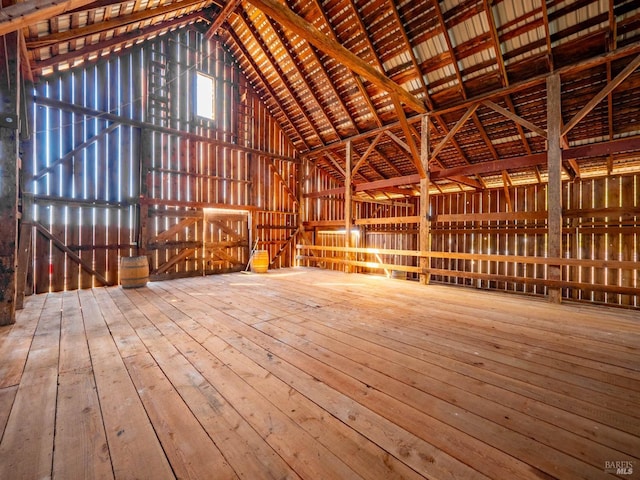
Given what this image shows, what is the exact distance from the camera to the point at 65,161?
22.5 ft

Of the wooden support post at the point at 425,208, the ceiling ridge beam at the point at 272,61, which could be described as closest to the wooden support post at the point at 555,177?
the wooden support post at the point at 425,208

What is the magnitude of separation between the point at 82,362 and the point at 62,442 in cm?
134

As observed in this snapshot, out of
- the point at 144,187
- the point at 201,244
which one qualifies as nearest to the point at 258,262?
the point at 201,244

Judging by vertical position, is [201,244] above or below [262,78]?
below

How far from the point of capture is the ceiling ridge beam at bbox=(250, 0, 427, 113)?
3.83 meters

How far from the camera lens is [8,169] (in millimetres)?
3904

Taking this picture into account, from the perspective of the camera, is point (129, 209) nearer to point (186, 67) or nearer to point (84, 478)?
point (186, 67)

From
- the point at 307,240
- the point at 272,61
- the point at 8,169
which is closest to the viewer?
the point at 8,169

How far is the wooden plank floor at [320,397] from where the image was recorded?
5.04ft

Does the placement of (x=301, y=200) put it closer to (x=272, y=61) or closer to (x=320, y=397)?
(x=272, y=61)

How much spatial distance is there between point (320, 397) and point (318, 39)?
500cm

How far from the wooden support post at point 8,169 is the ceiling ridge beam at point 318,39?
3609 millimetres

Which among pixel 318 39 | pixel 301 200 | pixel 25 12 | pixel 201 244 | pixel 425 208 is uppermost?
pixel 318 39

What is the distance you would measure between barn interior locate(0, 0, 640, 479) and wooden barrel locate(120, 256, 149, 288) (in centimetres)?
7
